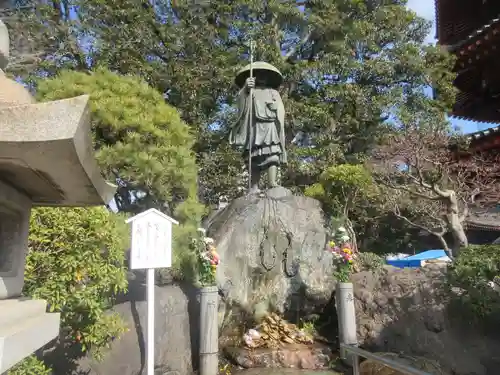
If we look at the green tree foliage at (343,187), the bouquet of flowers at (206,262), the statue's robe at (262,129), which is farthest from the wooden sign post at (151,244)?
the green tree foliage at (343,187)

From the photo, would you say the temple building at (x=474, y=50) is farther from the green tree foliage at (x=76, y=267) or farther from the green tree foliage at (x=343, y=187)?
the green tree foliage at (x=76, y=267)

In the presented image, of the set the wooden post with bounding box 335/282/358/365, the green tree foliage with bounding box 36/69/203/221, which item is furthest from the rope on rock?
the green tree foliage with bounding box 36/69/203/221

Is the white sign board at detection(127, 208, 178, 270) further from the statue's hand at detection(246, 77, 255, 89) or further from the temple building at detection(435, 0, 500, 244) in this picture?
the temple building at detection(435, 0, 500, 244)

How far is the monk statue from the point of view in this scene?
8242 mm

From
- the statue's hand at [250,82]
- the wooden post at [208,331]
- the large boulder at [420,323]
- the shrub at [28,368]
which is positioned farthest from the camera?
the statue's hand at [250,82]

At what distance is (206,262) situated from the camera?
230 inches

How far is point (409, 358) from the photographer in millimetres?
5633

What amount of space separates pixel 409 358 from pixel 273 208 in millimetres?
3319

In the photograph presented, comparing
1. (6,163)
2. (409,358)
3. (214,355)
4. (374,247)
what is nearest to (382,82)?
(374,247)

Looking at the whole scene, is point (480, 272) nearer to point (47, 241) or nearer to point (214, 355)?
point (214, 355)

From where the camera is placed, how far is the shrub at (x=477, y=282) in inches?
219

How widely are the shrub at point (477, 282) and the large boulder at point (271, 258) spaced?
2.00 m

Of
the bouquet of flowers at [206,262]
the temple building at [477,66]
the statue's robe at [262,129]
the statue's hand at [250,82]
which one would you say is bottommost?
the bouquet of flowers at [206,262]

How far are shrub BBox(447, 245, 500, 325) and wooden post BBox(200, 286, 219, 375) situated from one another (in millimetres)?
3565
